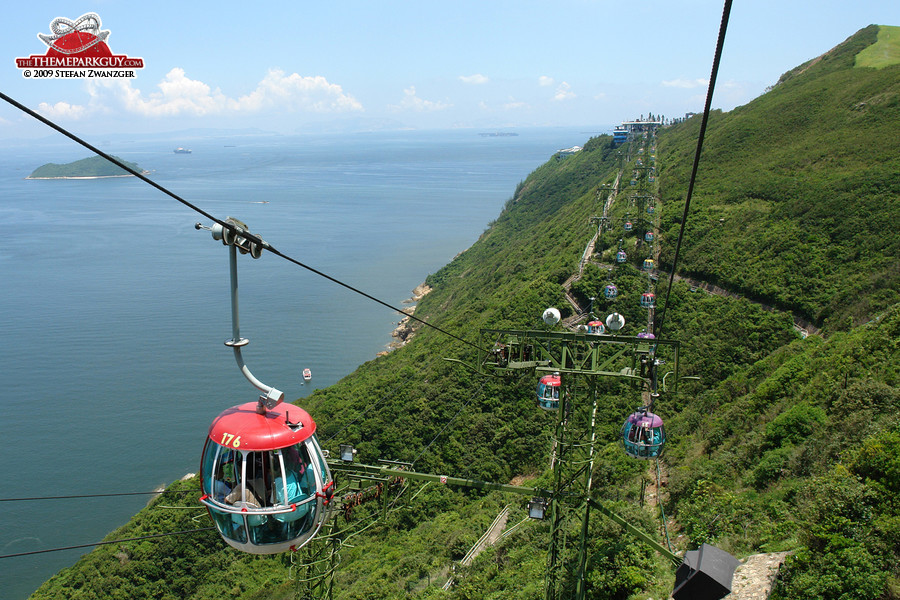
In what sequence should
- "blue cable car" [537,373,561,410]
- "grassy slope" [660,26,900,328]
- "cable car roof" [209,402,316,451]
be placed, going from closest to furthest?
"cable car roof" [209,402,316,451] < "blue cable car" [537,373,561,410] < "grassy slope" [660,26,900,328]

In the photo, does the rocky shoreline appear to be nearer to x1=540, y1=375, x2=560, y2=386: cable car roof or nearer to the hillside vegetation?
the hillside vegetation

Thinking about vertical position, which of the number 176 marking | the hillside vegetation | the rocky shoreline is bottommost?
the rocky shoreline

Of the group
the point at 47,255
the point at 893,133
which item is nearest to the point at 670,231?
the point at 893,133

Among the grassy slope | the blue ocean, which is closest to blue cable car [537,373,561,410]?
the grassy slope

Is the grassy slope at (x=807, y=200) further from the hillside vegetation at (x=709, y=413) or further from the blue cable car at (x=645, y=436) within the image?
the blue cable car at (x=645, y=436)

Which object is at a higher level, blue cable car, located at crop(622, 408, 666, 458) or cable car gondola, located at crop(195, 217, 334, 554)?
cable car gondola, located at crop(195, 217, 334, 554)

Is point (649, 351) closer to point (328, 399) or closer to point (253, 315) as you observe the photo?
point (328, 399)
